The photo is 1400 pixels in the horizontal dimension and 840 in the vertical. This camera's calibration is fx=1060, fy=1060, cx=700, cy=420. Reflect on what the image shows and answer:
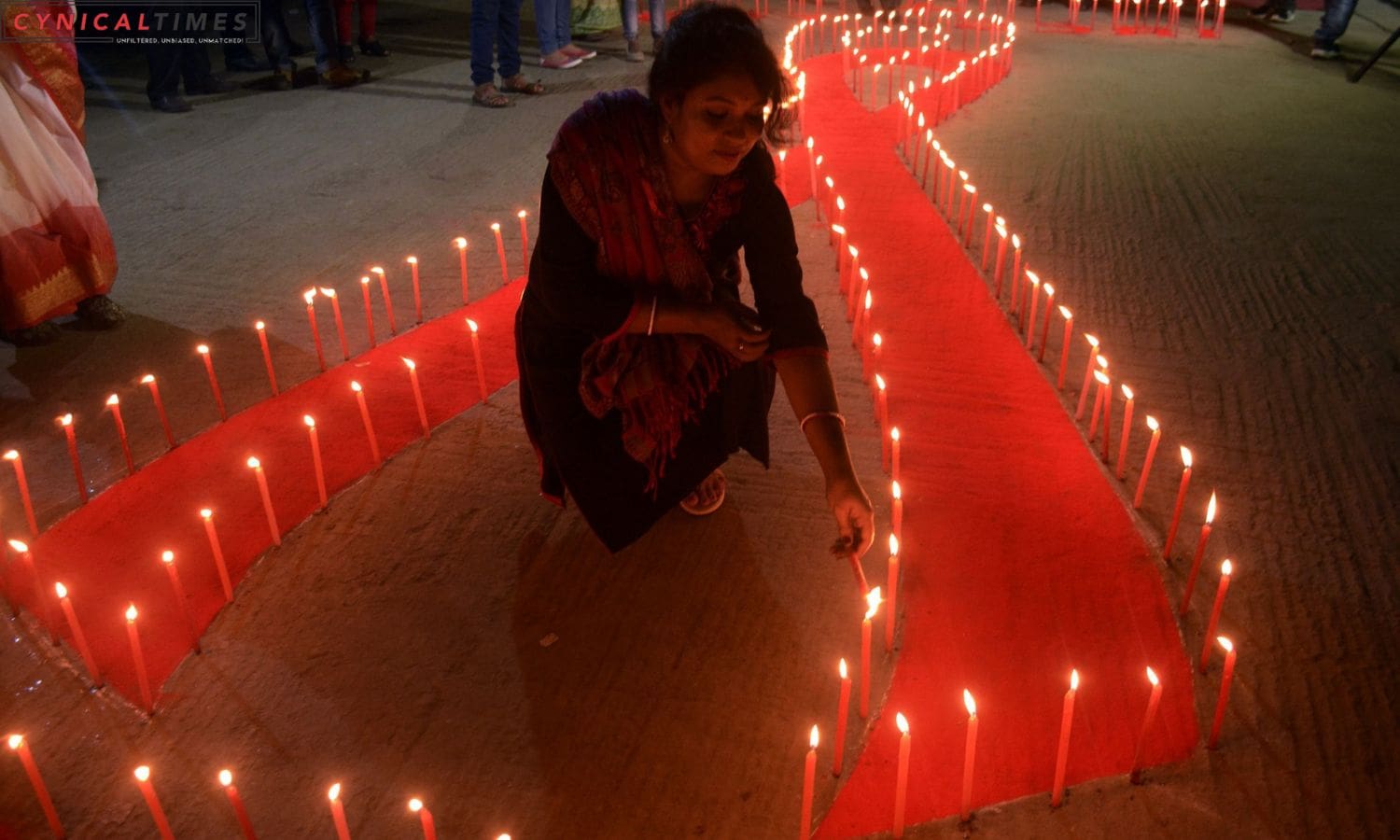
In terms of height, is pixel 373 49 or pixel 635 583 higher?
pixel 373 49

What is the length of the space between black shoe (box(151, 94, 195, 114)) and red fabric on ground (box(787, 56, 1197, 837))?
5.30m

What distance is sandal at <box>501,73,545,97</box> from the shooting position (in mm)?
7199

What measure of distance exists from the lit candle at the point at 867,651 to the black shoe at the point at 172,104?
6.61 metres

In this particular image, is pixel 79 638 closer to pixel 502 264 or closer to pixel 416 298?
pixel 416 298

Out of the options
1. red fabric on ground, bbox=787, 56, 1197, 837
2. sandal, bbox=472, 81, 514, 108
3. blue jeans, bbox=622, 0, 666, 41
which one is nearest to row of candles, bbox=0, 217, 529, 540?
red fabric on ground, bbox=787, 56, 1197, 837

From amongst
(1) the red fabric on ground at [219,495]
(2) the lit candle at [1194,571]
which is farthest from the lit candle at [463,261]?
(2) the lit candle at [1194,571]

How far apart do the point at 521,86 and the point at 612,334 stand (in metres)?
5.31

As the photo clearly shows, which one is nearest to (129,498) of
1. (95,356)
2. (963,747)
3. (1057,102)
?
Answer: (95,356)

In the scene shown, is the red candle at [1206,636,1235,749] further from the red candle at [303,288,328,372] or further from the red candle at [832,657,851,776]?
the red candle at [303,288,328,372]

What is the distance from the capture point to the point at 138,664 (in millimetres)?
2170

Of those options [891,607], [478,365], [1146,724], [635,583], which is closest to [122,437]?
[478,365]

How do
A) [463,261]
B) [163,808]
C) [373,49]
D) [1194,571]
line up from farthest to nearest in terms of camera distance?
[373,49], [463,261], [1194,571], [163,808]

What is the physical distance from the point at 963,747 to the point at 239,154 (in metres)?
5.53

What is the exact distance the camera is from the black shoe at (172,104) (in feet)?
23.0
